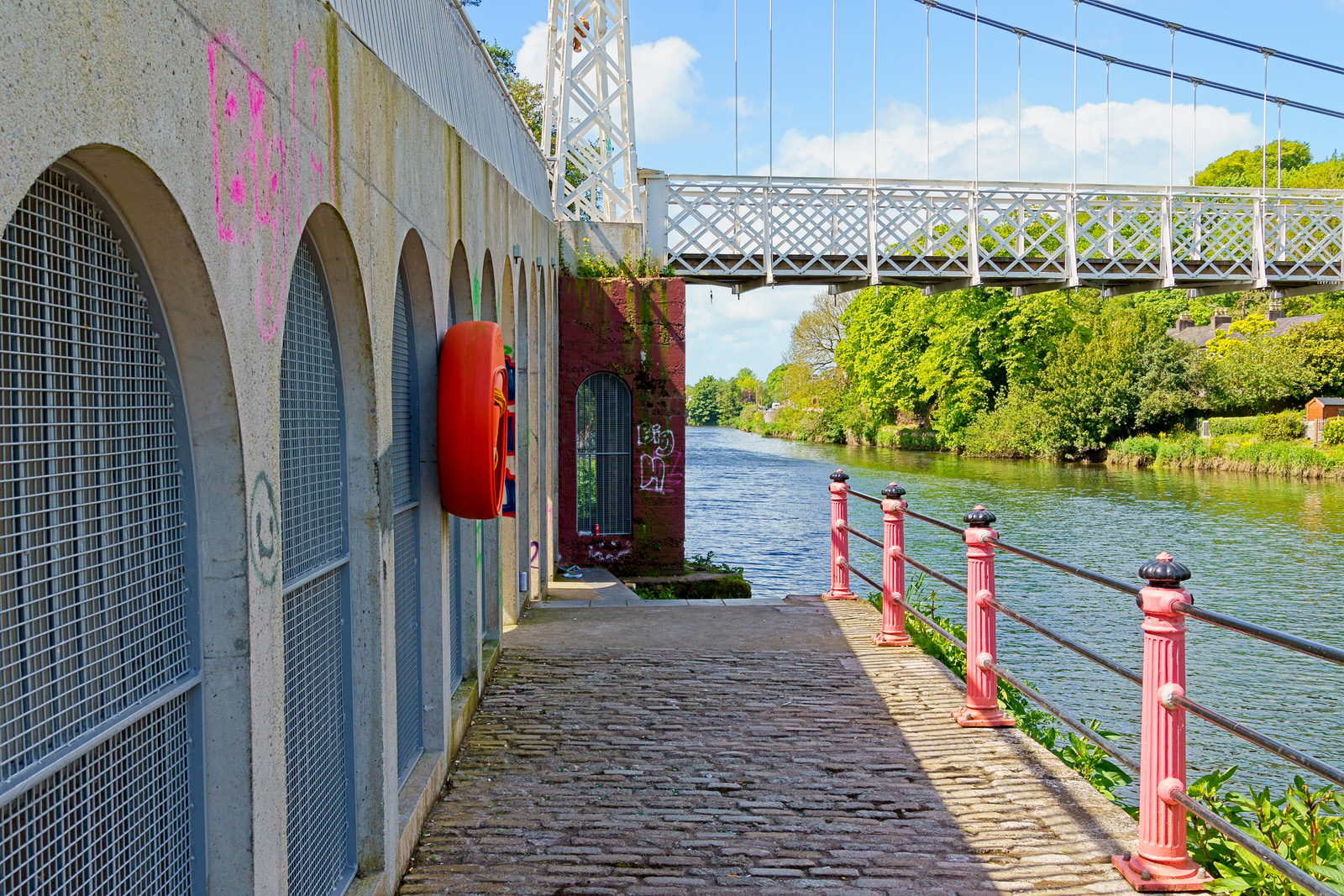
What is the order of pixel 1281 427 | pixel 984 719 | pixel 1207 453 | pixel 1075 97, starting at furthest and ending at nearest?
pixel 1281 427 → pixel 1207 453 → pixel 1075 97 → pixel 984 719

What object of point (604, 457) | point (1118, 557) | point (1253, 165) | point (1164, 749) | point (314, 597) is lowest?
point (1118, 557)

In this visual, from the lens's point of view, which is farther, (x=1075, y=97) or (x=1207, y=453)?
(x=1207, y=453)

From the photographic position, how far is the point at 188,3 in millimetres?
2158

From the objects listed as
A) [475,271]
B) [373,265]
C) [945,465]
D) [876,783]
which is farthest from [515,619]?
[945,465]

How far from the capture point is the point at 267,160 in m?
2.70

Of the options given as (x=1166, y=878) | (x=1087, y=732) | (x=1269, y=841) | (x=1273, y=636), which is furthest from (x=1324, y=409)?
(x=1273, y=636)

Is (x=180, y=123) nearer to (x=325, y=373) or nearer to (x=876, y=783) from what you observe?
(x=325, y=373)

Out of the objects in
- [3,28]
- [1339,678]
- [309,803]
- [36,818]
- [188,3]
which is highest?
[188,3]

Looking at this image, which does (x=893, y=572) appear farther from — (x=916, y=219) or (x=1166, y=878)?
(x=916, y=219)

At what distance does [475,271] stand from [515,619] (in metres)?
3.81

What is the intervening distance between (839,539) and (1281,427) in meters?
39.1

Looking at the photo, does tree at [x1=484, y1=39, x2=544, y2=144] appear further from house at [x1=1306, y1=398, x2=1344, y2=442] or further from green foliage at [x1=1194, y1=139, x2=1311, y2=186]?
green foliage at [x1=1194, y1=139, x2=1311, y2=186]

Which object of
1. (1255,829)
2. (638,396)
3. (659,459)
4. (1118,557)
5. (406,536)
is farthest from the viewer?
(1118,557)

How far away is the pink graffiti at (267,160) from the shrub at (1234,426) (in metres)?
46.8
